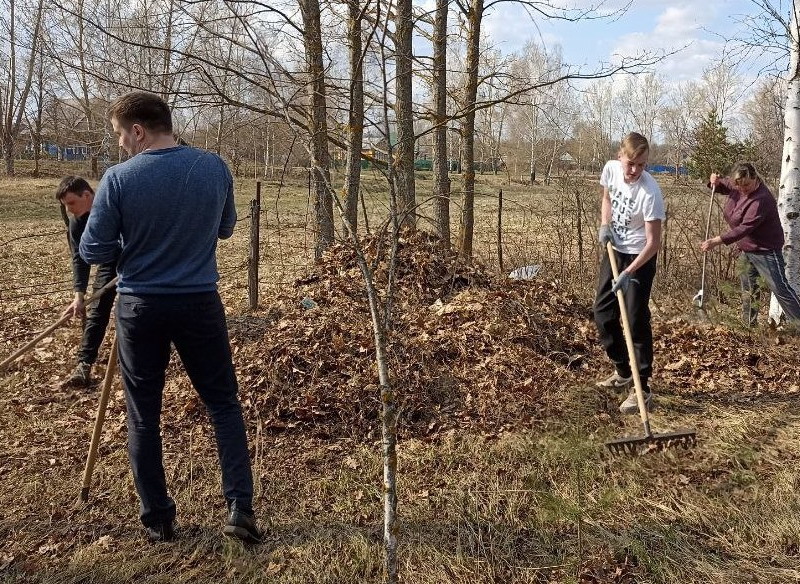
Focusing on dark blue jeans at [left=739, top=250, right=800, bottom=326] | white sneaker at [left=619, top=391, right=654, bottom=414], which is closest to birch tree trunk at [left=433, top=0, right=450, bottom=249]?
dark blue jeans at [left=739, top=250, right=800, bottom=326]

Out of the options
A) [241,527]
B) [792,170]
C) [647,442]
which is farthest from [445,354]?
[792,170]

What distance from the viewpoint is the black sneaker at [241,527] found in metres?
2.99

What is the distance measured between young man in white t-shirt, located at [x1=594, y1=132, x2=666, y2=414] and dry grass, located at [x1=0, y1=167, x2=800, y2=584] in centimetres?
38

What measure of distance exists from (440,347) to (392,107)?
9.55 feet

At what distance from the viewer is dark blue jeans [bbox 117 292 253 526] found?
2.80 metres

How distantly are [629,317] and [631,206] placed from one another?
76 centimetres

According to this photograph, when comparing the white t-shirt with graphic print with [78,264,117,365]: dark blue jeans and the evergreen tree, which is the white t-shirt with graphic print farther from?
the evergreen tree

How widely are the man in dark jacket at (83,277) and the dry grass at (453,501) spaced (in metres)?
0.26

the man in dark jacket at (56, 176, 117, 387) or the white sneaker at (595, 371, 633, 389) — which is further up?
the man in dark jacket at (56, 176, 117, 387)

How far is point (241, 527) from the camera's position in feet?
9.85

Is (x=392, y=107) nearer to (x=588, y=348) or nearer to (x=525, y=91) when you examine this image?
(x=588, y=348)

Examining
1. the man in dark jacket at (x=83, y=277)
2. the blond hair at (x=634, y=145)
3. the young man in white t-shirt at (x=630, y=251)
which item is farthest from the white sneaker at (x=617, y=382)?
the man in dark jacket at (x=83, y=277)

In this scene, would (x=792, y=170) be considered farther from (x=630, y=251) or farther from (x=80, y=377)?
(x=80, y=377)

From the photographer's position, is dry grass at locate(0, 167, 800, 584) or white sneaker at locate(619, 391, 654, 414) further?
white sneaker at locate(619, 391, 654, 414)
